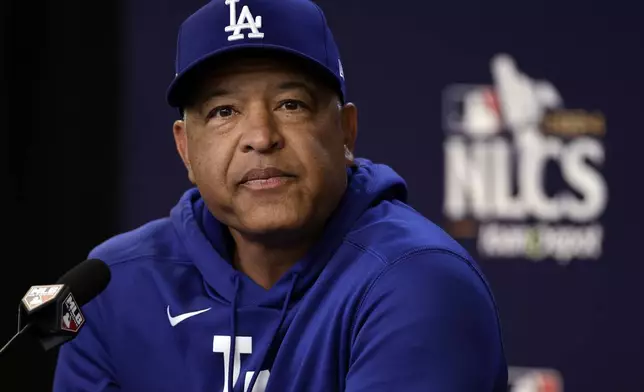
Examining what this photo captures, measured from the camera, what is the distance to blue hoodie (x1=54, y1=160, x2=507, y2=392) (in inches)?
55.4

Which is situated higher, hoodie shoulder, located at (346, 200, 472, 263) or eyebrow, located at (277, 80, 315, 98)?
eyebrow, located at (277, 80, 315, 98)

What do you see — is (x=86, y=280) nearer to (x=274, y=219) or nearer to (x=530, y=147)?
(x=274, y=219)

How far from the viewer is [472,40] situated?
308 cm

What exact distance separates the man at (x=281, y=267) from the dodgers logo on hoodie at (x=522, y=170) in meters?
1.34

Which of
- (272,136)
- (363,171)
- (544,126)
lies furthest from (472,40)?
(272,136)

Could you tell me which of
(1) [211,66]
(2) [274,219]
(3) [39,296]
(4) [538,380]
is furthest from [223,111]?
(4) [538,380]

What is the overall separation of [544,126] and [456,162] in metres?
0.27

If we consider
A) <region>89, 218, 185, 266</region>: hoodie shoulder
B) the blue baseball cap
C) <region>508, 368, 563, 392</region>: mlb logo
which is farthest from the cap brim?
<region>508, 368, 563, 392</region>: mlb logo

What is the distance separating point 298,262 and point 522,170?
156 cm

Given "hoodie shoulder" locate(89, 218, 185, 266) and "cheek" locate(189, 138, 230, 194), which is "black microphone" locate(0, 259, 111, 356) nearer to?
"cheek" locate(189, 138, 230, 194)

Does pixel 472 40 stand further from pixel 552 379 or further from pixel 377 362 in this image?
pixel 377 362

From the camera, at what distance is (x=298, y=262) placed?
165 centimetres

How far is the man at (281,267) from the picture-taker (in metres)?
1.43

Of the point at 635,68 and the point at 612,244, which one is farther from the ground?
the point at 635,68
